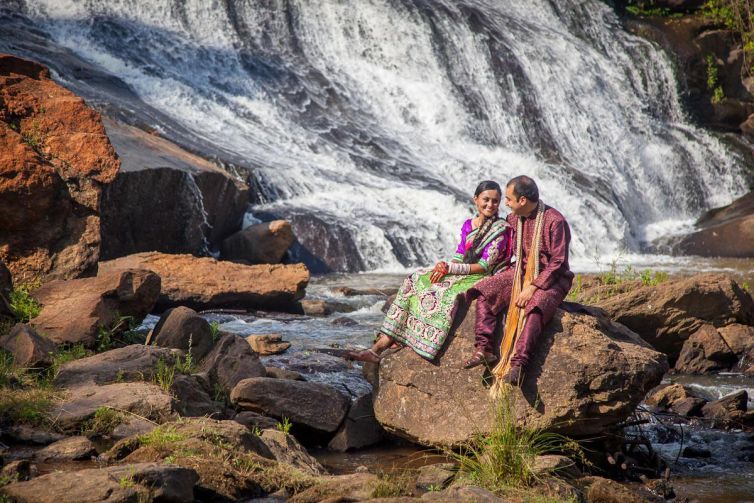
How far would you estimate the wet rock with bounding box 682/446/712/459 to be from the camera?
251 inches

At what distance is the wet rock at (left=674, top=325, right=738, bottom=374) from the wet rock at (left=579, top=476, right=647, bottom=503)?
388 cm

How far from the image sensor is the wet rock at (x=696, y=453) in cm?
638

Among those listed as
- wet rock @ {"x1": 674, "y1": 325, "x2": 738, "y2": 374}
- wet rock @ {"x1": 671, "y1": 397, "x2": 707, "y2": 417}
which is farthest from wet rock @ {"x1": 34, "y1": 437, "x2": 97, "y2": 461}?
wet rock @ {"x1": 674, "y1": 325, "x2": 738, "y2": 374}

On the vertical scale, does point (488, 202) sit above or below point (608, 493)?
above

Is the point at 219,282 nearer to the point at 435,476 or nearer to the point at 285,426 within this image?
the point at 285,426

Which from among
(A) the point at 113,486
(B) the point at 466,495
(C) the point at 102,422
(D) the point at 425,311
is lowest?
(C) the point at 102,422

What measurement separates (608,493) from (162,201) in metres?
8.55

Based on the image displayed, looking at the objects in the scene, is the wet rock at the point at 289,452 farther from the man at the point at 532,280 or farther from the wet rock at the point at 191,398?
the man at the point at 532,280

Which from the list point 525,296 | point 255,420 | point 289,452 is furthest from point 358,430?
point 525,296

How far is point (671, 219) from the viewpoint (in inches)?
828

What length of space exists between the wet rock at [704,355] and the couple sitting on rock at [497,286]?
11.0 ft

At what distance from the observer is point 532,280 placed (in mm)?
5914

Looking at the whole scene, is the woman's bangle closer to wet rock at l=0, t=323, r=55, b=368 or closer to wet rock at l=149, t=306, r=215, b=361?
wet rock at l=149, t=306, r=215, b=361

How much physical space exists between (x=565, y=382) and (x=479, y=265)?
0.99m
